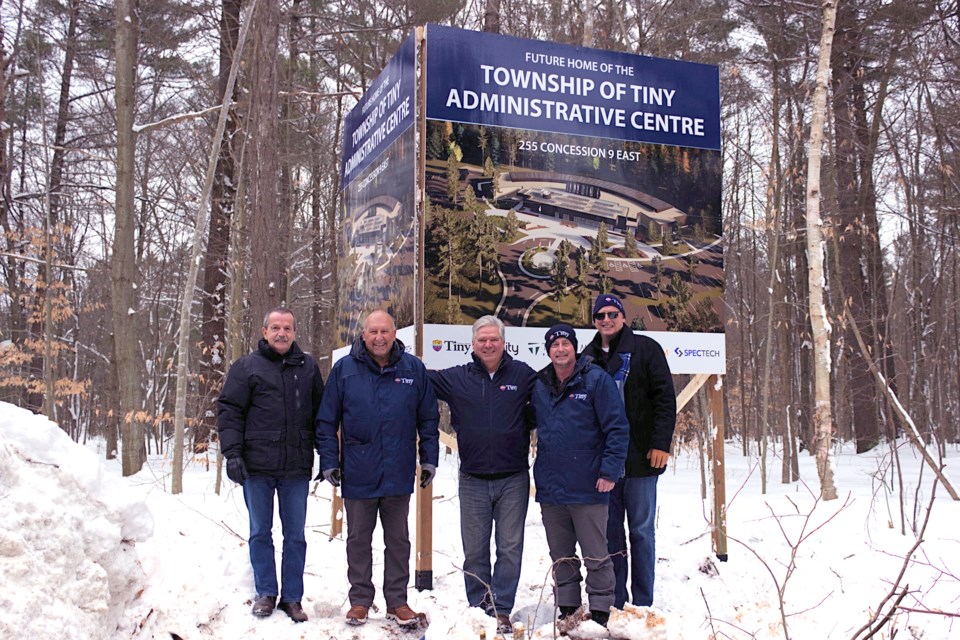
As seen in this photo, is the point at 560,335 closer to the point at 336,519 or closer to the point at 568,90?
the point at 568,90

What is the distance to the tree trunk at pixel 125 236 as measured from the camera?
9.47 meters

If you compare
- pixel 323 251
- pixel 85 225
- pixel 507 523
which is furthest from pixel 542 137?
pixel 85 225

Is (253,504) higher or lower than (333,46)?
lower

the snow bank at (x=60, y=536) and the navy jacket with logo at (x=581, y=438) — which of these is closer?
the snow bank at (x=60, y=536)

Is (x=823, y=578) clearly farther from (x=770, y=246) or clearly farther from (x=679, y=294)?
(x=770, y=246)

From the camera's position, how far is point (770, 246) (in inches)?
499

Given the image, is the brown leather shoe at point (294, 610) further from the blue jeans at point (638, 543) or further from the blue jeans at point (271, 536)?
the blue jeans at point (638, 543)

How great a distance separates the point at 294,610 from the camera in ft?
14.2

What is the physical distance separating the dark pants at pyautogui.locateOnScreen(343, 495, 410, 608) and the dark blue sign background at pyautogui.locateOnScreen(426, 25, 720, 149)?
2535mm

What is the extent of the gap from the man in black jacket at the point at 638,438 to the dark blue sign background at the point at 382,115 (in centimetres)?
200

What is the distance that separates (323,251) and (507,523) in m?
14.0

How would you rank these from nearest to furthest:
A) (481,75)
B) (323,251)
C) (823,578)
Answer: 1. (823,578)
2. (481,75)
3. (323,251)

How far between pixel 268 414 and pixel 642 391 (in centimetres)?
217

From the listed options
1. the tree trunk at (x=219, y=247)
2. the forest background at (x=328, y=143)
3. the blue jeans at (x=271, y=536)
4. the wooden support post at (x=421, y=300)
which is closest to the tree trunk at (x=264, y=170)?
the forest background at (x=328, y=143)
